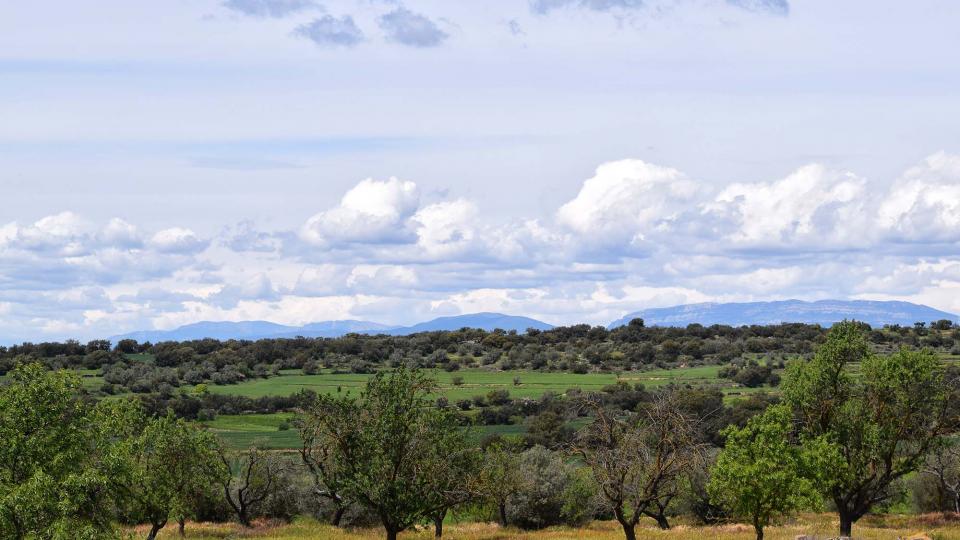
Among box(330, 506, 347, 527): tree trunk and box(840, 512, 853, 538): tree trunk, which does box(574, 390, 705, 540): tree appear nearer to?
box(840, 512, 853, 538): tree trunk

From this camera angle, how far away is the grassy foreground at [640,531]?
56.5m

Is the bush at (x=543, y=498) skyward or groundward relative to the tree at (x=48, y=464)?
groundward

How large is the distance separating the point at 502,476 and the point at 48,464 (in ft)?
115

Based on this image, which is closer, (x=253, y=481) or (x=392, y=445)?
(x=392, y=445)

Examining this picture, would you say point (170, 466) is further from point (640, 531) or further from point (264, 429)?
point (264, 429)

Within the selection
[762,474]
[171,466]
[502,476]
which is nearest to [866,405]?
[762,474]

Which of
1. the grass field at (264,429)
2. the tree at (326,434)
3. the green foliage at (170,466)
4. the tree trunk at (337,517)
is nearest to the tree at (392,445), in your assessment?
the tree at (326,434)

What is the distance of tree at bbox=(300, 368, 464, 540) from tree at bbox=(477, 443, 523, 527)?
11.3 metres

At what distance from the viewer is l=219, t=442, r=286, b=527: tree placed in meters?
72.7

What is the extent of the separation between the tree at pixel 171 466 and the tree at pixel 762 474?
32556mm

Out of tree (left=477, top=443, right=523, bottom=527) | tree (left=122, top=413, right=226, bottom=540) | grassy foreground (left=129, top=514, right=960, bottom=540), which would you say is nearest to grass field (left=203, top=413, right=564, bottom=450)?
tree (left=477, top=443, right=523, bottom=527)

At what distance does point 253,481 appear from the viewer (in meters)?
73.9

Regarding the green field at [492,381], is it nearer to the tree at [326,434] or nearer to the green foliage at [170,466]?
the green foliage at [170,466]

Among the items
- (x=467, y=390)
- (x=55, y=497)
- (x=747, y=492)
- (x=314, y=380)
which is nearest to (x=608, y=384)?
(x=467, y=390)
